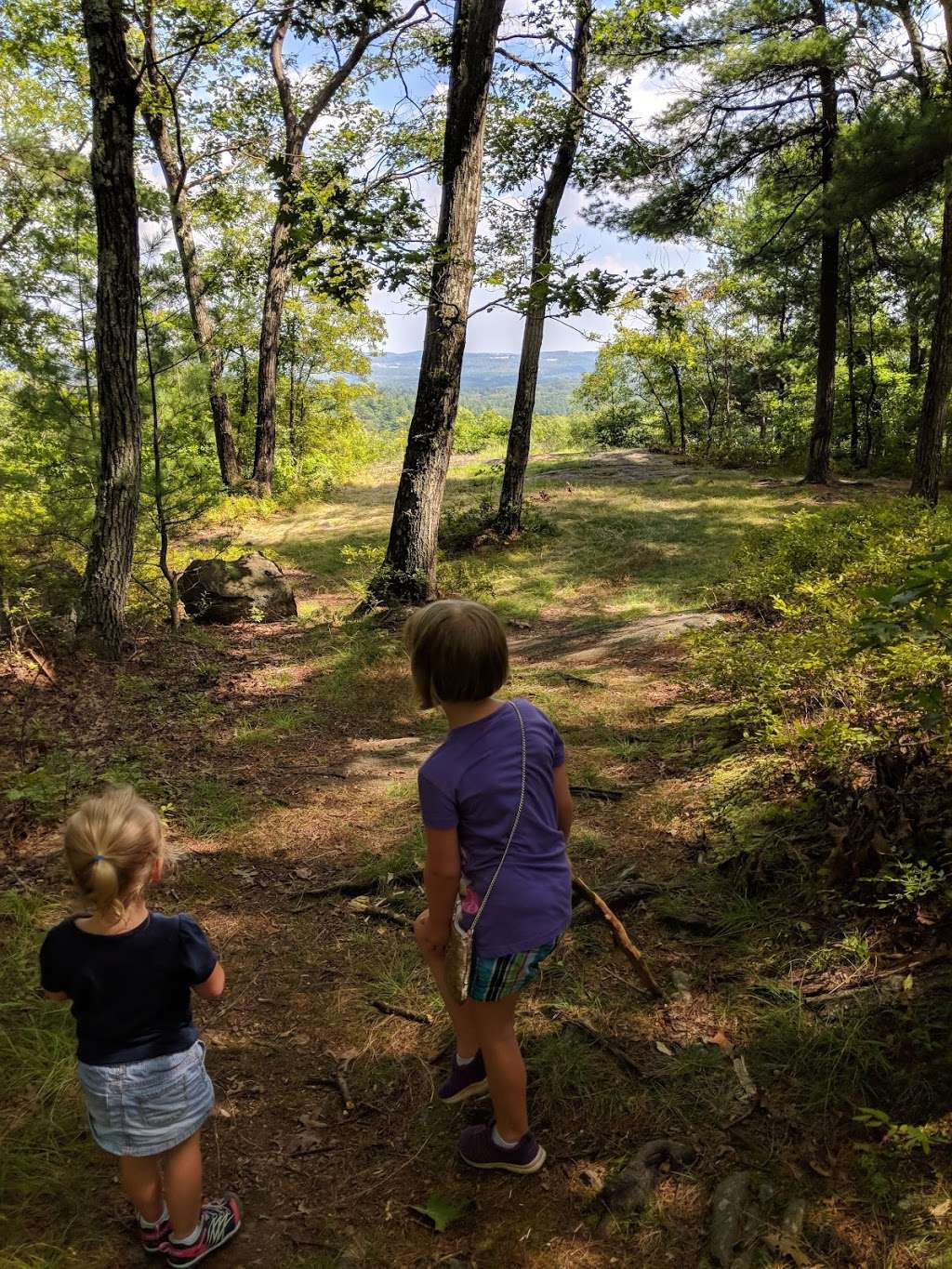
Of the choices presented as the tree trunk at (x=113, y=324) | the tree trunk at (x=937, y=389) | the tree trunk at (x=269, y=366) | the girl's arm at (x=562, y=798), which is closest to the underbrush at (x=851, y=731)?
the girl's arm at (x=562, y=798)

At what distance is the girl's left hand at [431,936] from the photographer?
2154mm

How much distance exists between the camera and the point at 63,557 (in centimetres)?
764

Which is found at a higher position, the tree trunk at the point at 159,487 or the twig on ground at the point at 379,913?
the tree trunk at the point at 159,487

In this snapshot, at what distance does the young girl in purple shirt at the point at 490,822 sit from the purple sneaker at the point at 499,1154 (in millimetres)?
149

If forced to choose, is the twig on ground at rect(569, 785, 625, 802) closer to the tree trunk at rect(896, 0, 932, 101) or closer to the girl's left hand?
the girl's left hand

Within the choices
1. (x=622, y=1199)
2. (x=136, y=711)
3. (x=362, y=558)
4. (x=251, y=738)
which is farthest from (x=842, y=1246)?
(x=362, y=558)

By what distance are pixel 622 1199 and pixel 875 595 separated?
2030 mm

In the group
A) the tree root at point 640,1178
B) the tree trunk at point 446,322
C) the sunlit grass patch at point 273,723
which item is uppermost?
the tree trunk at point 446,322

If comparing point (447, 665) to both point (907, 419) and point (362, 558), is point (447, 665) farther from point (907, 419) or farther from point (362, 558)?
point (907, 419)

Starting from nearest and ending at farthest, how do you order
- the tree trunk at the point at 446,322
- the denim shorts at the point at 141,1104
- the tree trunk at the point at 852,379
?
the denim shorts at the point at 141,1104
the tree trunk at the point at 446,322
the tree trunk at the point at 852,379

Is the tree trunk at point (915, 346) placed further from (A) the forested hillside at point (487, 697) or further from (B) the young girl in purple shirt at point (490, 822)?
(B) the young girl in purple shirt at point (490, 822)

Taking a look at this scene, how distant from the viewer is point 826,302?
1402cm

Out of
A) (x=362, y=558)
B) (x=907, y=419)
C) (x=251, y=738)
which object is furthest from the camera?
(x=907, y=419)

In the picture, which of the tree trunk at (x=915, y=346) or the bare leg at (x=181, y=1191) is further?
the tree trunk at (x=915, y=346)
